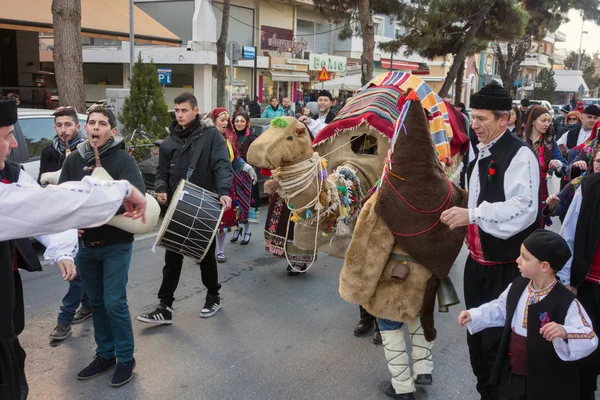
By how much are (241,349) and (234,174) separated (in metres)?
3.09

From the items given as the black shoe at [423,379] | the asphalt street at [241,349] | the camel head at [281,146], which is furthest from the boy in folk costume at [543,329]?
the camel head at [281,146]

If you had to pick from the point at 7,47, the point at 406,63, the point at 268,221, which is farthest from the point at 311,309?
the point at 406,63

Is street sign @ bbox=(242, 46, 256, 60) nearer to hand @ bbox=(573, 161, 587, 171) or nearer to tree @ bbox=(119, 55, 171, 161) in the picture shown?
tree @ bbox=(119, 55, 171, 161)

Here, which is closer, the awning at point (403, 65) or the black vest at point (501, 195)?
the black vest at point (501, 195)

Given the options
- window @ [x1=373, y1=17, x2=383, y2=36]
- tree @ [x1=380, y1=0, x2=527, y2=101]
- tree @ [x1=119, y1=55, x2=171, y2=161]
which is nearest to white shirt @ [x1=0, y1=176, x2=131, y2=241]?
tree @ [x1=119, y1=55, x2=171, y2=161]

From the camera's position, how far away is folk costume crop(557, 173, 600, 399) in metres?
3.29

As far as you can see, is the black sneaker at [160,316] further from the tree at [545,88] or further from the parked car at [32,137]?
the tree at [545,88]

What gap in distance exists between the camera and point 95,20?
16.7 meters

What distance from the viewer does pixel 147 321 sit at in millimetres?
5141

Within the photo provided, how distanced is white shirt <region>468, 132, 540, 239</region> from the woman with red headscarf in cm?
405

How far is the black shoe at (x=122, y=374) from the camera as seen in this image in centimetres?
413

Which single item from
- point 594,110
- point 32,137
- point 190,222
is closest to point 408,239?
point 190,222

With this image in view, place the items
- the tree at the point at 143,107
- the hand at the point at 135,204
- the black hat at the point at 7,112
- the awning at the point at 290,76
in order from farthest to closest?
the awning at the point at 290,76
the tree at the point at 143,107
the black hat at the point at 7,112
the hand at the point at 135,204

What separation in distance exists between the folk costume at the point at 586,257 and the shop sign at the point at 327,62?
3148 cm
